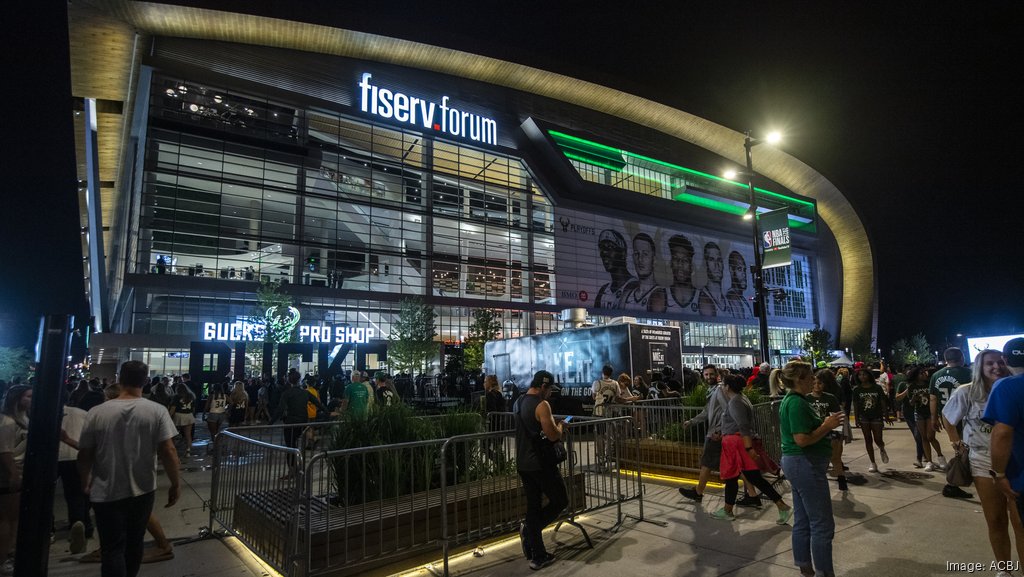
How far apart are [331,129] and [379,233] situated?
8361 millimetres

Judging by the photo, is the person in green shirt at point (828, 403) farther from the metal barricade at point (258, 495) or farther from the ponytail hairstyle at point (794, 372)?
the metal barricade at point (258, 495)

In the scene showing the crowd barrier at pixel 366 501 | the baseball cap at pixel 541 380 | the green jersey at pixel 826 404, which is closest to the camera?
the crowd barrier at pixel 366 501

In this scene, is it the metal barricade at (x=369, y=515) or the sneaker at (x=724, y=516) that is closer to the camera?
the metal barricade at (x=369, y=515)

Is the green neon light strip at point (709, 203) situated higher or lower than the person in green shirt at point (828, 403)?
higher

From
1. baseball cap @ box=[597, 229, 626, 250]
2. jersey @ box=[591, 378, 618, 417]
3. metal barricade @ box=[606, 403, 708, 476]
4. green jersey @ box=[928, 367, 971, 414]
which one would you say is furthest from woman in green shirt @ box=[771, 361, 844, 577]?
baseball cap @ box=[597, 229, 626, 250]

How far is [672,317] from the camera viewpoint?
52.2 metres

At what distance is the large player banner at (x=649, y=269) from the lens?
4756cm

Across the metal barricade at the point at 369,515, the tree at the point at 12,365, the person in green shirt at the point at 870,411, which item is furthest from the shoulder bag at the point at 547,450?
the tree at the point at 12,365

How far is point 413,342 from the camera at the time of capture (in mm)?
32281

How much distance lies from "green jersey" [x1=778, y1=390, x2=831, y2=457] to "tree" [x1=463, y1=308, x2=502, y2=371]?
31084 mm

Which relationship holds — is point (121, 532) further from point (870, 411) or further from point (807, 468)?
point (870, 411)

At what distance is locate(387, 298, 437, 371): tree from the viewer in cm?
3209

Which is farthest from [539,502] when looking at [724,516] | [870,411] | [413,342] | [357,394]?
[413,342]

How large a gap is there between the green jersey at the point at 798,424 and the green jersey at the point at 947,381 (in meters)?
4.86
